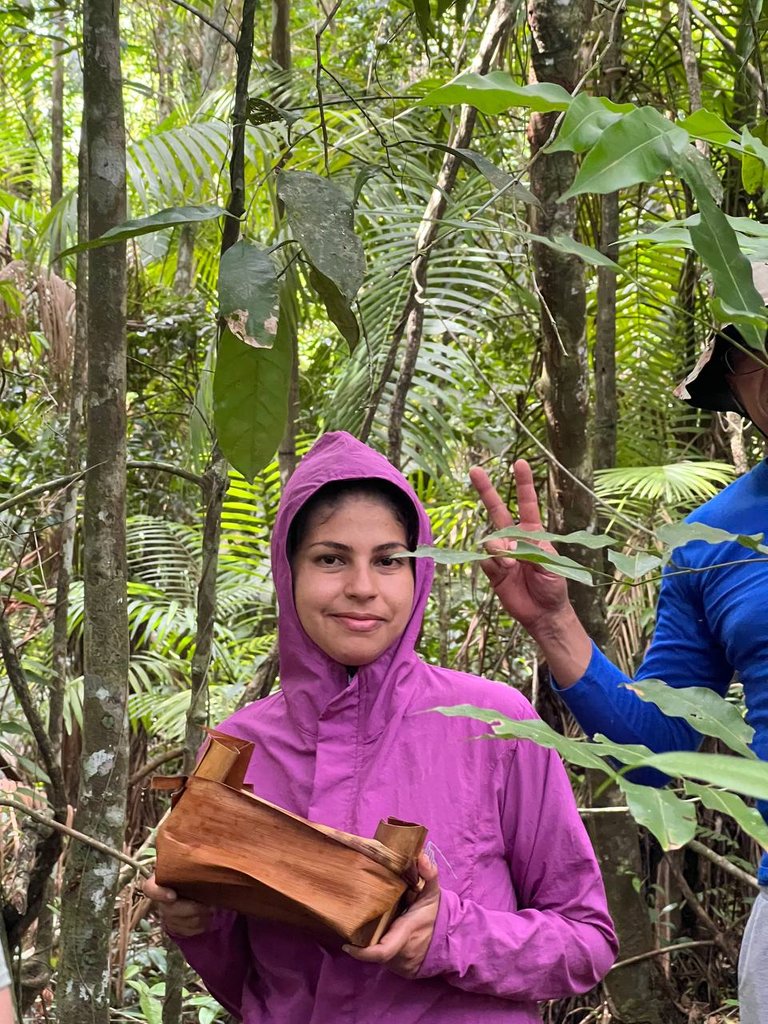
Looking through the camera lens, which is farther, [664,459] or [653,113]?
[664,459]

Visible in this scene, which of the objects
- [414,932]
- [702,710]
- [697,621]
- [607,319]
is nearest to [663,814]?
[702,710]

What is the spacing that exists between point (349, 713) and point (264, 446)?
0.38m

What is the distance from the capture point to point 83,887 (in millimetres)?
1689

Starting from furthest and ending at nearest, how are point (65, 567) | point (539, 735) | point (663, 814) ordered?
1. point (65, 567)
2. point (539, 735)
3. point (663, 814)

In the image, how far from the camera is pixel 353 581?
152 cm

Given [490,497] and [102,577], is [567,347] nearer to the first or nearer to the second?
[490,497]

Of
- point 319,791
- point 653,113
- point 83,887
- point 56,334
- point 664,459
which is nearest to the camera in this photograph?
point 653,113

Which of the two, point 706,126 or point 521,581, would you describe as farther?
point 521,581

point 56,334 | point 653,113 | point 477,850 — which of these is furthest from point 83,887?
point 56,334

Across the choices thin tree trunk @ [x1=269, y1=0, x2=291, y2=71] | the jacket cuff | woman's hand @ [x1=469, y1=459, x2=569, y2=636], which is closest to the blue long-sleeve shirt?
woman's hand @ [x1=469, y1=459, x2=569, y2=636]

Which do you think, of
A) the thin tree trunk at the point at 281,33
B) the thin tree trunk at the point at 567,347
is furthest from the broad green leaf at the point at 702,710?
the thin tree trunk at the point at 281,33

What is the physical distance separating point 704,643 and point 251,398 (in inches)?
29.1

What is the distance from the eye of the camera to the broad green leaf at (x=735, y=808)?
62 cm

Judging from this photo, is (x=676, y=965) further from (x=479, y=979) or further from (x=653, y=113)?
(x=653, y=113)
